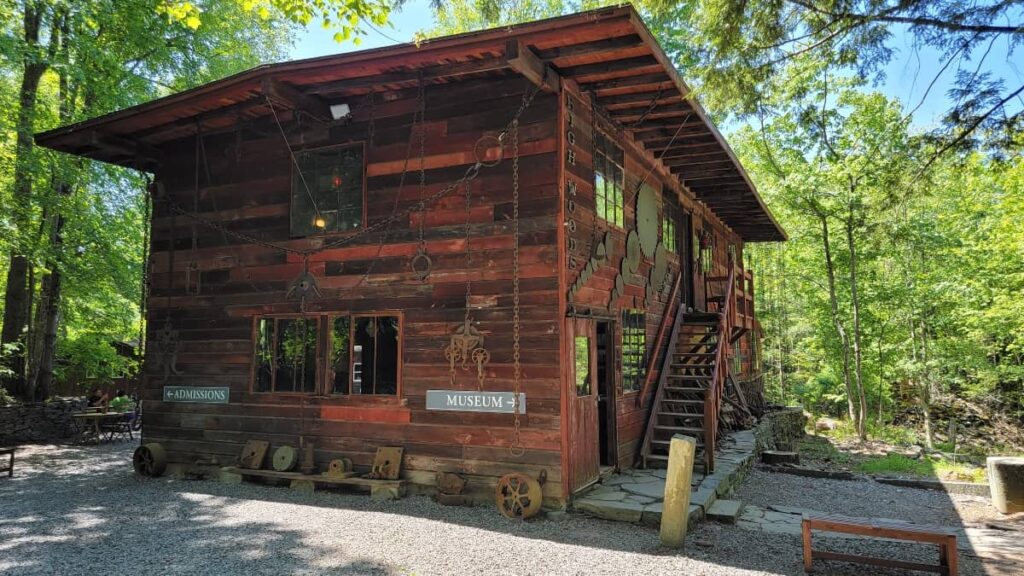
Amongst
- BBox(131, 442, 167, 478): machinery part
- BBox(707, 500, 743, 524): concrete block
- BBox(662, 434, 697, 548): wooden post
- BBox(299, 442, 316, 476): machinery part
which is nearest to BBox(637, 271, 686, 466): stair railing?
BBox(707, 500, 743, 524): concrete block

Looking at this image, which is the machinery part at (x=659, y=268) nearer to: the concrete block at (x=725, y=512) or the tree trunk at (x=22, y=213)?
the concrete block at (x=725, y=512)

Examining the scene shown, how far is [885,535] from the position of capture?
4.83m

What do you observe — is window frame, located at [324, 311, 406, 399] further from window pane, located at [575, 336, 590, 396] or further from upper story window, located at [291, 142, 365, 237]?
window pane, located at [575, 336, 590, 396]

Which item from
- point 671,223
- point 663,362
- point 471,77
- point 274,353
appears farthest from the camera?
point 671,223

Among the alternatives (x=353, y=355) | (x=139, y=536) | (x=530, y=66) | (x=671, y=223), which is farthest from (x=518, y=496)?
(x=671, y=223)

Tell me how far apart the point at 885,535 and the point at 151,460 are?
360 inches

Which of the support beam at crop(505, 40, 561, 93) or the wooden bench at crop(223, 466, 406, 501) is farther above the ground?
the support beam at crop(505, 40, 561, 93)

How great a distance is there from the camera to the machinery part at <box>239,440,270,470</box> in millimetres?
8102

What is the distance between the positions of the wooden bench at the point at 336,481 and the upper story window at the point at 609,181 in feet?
14.0

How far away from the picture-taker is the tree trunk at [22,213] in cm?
1309

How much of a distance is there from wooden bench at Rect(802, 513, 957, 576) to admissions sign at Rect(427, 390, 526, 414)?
300 cm

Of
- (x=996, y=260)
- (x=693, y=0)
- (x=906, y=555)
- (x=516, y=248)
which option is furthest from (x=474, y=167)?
(x=996, y=260)

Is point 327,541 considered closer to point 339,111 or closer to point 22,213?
point 339,111

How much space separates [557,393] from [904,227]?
41.2 feet
